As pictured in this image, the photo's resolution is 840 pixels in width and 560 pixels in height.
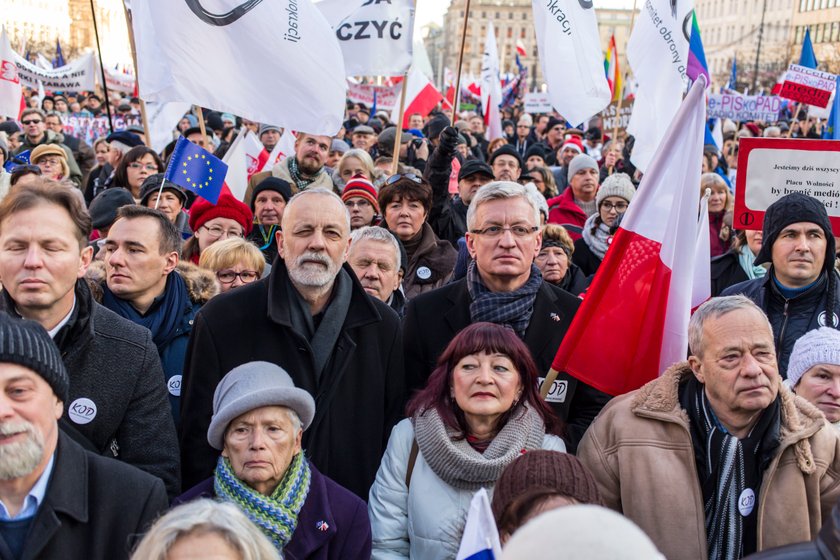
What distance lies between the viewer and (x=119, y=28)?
206 ft

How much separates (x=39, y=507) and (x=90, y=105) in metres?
19.7

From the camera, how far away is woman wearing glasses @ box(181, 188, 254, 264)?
5.98m

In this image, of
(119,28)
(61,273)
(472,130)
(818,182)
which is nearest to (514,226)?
(61,273)

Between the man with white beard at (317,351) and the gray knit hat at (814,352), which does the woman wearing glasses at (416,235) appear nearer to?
the man with white beard at (317,351)

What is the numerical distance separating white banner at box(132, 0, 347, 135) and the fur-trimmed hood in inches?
49.8

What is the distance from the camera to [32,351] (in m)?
2.63

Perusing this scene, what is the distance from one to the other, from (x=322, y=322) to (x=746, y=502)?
67.0 inches

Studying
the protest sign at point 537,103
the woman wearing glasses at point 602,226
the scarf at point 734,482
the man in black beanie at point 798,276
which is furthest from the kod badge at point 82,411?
the protest sign at point 537,103

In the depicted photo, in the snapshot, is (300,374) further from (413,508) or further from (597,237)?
(597,237)

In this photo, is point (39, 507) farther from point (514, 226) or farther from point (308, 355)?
point (514, 226)

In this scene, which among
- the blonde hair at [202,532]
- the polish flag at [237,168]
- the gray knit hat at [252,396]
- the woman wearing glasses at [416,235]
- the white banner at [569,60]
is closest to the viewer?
the blonde hair at [202,532]

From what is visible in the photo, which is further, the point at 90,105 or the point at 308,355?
the point at 90,105

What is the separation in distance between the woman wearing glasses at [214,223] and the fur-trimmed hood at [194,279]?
4.30 ft

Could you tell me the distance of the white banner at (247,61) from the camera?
550cm
